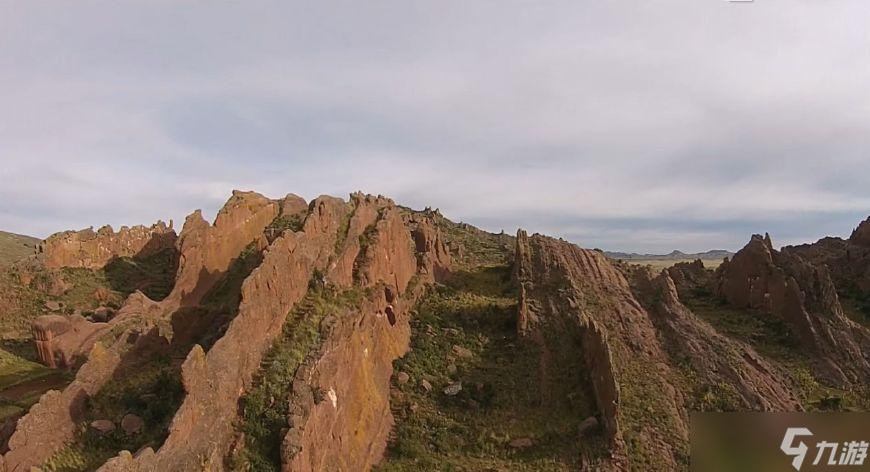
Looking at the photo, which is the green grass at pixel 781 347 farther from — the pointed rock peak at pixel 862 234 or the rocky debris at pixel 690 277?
the pointed rock peak at pixel 862 234

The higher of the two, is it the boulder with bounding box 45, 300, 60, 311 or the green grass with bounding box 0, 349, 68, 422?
the boulder with bounding box 45, 300, 60, 311

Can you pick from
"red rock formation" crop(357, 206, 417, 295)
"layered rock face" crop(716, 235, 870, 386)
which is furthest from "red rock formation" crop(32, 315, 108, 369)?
"layered rock face" crop(716, 235, 870, 386)

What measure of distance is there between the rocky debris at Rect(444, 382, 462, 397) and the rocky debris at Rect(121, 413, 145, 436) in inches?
555

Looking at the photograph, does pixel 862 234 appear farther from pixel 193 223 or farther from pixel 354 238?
pixel 193 223

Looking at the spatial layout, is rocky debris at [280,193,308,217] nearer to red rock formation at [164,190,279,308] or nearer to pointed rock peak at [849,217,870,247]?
red rock formation at [164,190,279,308]

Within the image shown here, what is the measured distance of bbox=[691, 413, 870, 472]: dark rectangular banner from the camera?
52.6 ft

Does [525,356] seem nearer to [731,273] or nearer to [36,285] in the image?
[731,273]

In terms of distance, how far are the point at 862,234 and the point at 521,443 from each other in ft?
172

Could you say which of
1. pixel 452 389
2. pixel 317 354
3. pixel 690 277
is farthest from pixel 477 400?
pixel 690 277

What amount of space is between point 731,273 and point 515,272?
18.9m

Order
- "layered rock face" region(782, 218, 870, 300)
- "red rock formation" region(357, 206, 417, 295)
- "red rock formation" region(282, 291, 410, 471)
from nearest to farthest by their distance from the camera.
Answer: "red rock formation" region(282, 291, 410, 471) → "red rock formation" region(357, 206, 417, 295) → "layered rock face" region(782, 218, 870, 300)

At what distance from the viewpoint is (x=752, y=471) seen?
16.0 metres

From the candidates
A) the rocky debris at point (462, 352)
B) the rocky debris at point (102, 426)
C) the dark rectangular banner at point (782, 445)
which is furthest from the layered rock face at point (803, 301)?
the rocky debris at point (102, 426)

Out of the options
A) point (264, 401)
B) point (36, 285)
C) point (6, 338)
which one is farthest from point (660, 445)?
point (36, 285)
